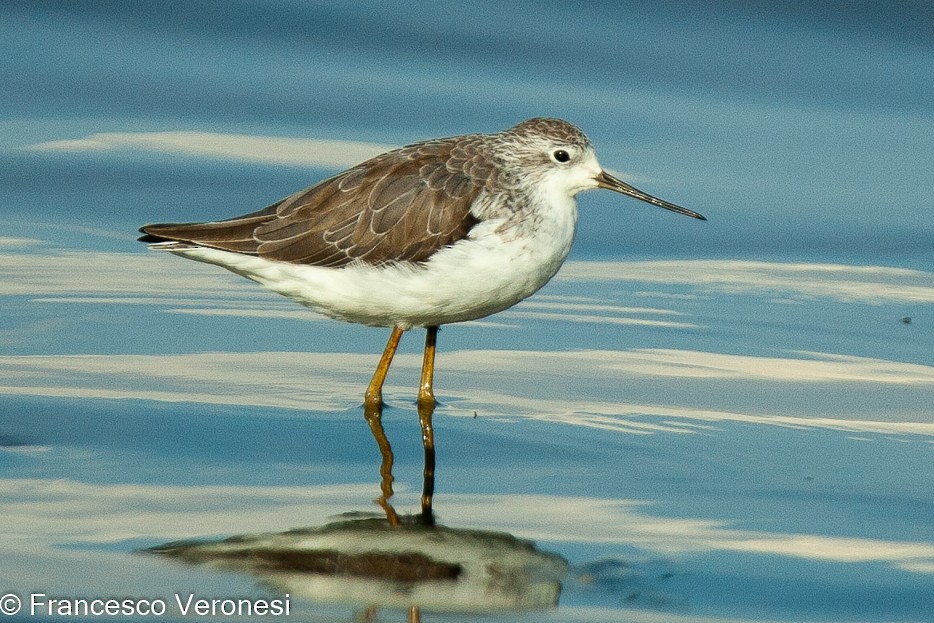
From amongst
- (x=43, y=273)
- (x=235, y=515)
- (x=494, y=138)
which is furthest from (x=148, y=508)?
(x=43, y=273)

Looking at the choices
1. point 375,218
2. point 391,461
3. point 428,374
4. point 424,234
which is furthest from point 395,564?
point 375,218

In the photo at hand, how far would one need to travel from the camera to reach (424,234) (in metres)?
7.78

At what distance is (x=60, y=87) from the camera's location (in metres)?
13.0

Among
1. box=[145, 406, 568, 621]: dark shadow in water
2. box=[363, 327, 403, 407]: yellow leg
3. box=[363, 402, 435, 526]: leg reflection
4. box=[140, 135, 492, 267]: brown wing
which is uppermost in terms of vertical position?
box=[140, 135, 492, 267]: brown wing

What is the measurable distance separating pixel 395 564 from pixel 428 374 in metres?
2.32

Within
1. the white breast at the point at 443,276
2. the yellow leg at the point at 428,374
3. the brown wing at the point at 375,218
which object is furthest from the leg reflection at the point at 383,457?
the brown wing at the point at 375,218

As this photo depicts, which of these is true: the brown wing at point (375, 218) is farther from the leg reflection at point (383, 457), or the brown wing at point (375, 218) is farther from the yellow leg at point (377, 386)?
the leg reflection at point (383, 457)

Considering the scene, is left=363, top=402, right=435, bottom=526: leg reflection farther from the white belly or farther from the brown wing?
the brown wing

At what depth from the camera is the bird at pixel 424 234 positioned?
7.66 metres

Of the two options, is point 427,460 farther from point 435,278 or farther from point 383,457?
point 435,278

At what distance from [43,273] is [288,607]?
5.00 metres

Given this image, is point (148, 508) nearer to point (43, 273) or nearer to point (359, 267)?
point (359, 267)

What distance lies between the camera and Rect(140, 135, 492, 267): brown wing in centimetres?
782

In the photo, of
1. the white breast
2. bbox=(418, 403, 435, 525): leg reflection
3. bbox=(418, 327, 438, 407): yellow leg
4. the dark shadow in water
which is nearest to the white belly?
the white breast
